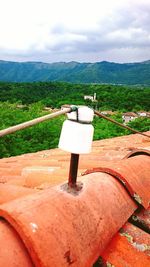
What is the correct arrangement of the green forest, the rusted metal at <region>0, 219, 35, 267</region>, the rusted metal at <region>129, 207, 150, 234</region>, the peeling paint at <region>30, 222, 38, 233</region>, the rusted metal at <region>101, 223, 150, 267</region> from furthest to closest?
the green forest, the rusted metal at <region>129, 207, 150, 234</region>, the rusted metal at <region>101, 223, 150, 267</region>, the peeling paint at <region>30, 222, 38, 233</region>, the rusted metal at <region>0, 219, 35, 267</region>

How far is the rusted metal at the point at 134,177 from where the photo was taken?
1.82m

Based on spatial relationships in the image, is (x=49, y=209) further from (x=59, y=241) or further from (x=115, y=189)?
(x=115, y=189)

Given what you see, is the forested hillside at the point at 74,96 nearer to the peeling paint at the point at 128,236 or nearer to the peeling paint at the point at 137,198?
the peeling paint at the point at 137,198

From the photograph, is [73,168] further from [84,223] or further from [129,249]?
[129,249]

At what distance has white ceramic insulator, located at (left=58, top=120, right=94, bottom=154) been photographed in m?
1.46

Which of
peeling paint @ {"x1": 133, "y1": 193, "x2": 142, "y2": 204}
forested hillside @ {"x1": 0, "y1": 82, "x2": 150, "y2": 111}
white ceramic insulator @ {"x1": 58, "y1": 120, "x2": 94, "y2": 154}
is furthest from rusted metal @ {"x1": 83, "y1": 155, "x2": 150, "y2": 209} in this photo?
forested hillside @ {"x1": 0, "y1": 82, "x2": 150, "y2": 111}

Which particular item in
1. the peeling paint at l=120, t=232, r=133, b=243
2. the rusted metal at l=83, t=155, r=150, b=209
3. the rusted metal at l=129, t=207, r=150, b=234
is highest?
the rusted metal at l=83, t=155, r=150, b=209

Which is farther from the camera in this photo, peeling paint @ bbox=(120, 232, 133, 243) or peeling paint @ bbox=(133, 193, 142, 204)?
peeling paint @ bbox=(133, 193, 142, 204)

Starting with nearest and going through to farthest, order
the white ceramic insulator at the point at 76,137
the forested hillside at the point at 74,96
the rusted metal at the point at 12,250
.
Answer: the rusted metal at the point at 12,250 < the white ceramic insulator at the point at 76,137 < the forested hillside at the point at 74,96

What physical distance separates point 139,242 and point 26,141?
22.8 metres

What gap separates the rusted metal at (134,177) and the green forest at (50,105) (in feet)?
13.8

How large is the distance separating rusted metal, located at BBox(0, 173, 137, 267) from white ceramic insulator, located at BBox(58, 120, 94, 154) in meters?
0.20

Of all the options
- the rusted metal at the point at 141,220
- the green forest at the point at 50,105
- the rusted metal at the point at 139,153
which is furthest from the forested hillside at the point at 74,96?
the rusted metal at the point at 141,220

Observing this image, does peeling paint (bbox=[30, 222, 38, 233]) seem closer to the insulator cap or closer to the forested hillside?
the insulator cap
